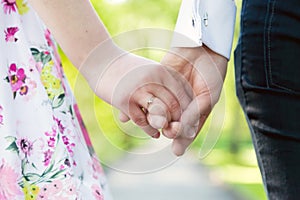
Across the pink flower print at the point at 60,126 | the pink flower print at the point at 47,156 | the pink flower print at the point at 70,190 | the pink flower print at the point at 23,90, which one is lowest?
the pink flower print at the point at 70,190

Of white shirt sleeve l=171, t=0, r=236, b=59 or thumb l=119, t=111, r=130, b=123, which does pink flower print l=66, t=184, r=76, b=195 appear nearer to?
thumb l=119, t=111, r=130, b=123

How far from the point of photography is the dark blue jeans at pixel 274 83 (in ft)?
4.58

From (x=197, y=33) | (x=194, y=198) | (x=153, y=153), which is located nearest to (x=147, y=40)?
(x=197, y=33)

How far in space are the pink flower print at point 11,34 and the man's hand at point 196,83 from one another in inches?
11.5

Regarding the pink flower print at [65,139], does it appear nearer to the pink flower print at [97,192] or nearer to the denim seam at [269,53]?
the pink flower print at [97,192]

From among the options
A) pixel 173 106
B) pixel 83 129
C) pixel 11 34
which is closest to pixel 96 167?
pixel 83 129

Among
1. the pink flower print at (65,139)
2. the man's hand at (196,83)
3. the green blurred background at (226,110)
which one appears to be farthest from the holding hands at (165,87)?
the green blurred background at (226,110)

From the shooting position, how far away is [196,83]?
1458mm

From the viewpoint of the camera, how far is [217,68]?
4.84 feet

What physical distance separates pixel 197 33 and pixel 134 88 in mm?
188

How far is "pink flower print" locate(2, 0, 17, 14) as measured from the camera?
1.34m

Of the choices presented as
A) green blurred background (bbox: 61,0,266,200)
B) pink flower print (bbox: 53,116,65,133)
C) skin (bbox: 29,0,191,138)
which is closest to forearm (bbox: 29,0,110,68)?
skin (bbox: 29,0,191,138)

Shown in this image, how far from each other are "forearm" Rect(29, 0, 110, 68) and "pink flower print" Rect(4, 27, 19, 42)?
67mm

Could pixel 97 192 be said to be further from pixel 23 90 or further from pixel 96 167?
pixel 23 90
